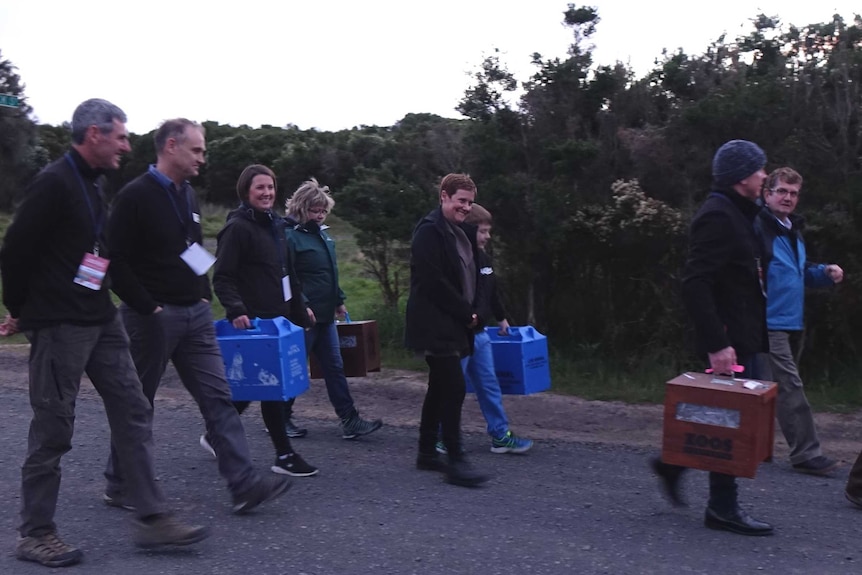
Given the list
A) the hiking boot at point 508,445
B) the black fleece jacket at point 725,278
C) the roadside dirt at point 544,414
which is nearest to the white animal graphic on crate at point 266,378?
the hiking boot at point 508,445

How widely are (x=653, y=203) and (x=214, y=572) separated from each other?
18.4 ft

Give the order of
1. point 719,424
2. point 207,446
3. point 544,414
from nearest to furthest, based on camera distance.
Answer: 1. point 719,424
2. point 207,446
3. point 544,414

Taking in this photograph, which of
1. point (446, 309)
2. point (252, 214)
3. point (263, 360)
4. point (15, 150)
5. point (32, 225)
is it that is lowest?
point (263, 360)

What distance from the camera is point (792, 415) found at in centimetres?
628

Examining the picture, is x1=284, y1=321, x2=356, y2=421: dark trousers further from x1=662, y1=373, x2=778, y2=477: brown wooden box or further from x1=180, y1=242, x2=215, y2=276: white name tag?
x1=662, y1=373, x2=778, y2=477: brown wooden box

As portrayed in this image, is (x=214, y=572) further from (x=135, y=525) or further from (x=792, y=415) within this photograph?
(x=792, y=415)

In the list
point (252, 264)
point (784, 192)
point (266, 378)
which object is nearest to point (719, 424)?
point (784, 192)

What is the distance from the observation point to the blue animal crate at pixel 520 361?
6945 mm

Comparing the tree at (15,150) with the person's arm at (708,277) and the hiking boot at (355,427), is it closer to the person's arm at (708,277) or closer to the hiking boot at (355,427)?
the hiking boot at (355,427)

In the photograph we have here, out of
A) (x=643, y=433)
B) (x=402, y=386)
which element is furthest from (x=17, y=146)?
(x=643, y=433)

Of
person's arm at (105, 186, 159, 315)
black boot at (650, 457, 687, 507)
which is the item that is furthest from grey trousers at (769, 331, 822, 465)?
person's arm at (105, 186, 159, 315)

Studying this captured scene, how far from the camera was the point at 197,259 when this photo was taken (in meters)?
5.10

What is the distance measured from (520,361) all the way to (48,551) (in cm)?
346

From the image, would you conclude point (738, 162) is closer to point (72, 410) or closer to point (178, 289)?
point (178, 289)
